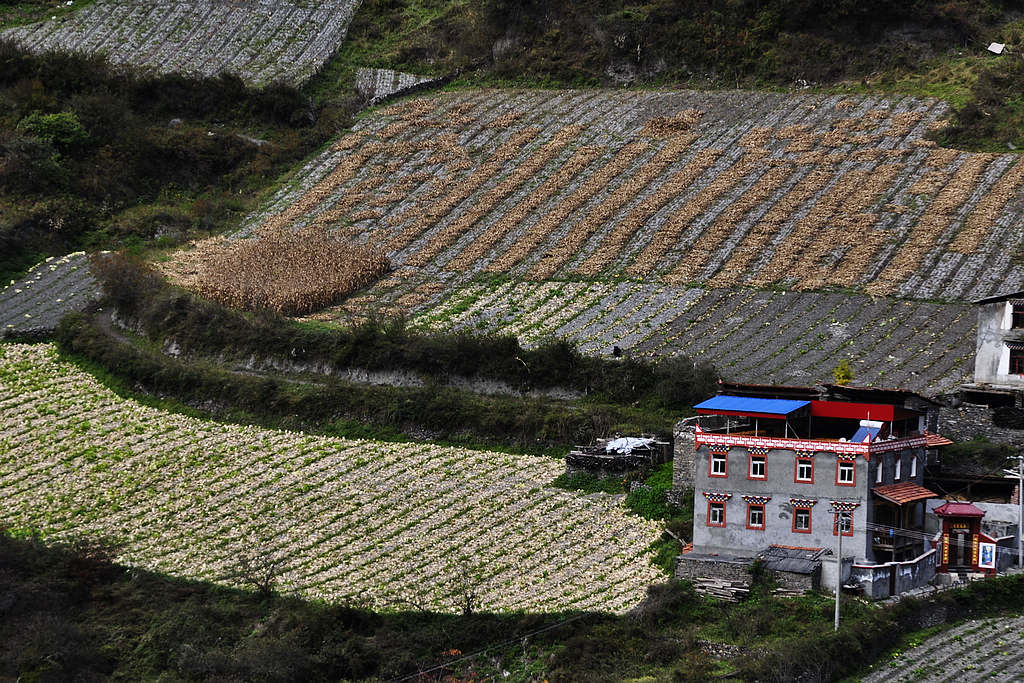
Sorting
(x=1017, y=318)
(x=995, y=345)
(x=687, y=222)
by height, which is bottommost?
(x=995, y=345)

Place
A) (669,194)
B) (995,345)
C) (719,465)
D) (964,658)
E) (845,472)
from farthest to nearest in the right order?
(669,194) < (995,345) < (719,465) < (845,472) < (964,658)

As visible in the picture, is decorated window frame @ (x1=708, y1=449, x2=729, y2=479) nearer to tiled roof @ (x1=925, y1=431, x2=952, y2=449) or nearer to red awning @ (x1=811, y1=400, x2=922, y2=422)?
red awning @ (x1=811, y1=400, x2=922, y2=422)

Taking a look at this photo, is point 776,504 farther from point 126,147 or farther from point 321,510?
point 126,147

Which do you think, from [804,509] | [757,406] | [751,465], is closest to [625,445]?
[757,406]

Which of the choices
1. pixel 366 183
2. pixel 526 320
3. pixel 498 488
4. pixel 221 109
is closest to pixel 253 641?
pixel 498 488

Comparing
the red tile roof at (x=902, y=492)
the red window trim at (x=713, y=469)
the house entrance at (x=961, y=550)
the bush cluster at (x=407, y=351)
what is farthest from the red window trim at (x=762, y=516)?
the bush cluster at (x=407, y=351)

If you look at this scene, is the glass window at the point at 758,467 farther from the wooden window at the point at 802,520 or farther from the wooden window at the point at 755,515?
the wooden window at the point at 802,520
